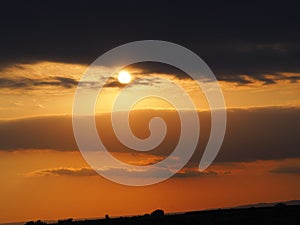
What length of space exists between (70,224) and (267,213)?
3801cm

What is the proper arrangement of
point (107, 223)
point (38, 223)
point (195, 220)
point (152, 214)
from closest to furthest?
point (195, 220), point (107, 223), point (38, 223), point (152, 214)

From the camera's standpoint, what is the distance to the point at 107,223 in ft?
404

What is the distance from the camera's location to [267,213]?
370 ft

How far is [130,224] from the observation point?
114 m

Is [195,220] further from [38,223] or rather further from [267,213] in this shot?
[38,223]

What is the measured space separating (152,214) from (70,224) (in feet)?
75.7

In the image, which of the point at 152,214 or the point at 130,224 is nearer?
the point at 130,224

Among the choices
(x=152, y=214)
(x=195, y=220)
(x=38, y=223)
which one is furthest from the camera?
(x=152, y=214)

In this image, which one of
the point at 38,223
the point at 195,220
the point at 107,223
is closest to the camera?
the point at 195,220

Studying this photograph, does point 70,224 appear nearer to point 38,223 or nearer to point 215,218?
point 38,223

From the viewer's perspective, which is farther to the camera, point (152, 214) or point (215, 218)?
point (152, 214)

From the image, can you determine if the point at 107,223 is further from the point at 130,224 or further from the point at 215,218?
the point at 215,218

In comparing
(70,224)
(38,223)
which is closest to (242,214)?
(70,224)

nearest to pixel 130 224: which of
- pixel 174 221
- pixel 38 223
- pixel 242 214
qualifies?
pixel 174 221
